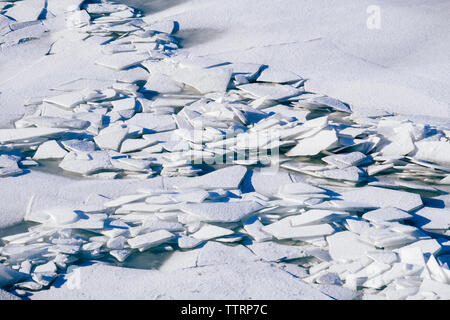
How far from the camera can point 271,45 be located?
546 cm

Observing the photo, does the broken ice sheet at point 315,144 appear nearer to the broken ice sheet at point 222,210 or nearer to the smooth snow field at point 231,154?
the smooth snow field at point 231,154

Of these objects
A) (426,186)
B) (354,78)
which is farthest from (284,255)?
(354,78)

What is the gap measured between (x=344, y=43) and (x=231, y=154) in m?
2.28

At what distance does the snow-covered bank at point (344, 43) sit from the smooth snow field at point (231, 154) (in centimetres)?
2

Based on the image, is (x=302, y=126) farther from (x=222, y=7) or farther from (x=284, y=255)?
(x=222, y=7)

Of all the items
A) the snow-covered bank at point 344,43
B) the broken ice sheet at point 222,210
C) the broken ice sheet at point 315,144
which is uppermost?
the snow-covered bank at point 344,43

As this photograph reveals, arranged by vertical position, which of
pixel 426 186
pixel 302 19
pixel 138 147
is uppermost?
pixel 302 19

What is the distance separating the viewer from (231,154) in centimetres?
366

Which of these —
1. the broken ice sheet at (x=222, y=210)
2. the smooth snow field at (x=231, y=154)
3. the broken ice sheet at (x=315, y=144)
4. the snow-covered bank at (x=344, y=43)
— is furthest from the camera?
the snow-covered bank at (x=344, y=43)

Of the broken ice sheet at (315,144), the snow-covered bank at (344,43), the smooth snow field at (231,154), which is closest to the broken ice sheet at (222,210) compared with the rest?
the smooth snow field at (231,154)

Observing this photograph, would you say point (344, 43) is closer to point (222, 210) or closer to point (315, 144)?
point (315, 144)

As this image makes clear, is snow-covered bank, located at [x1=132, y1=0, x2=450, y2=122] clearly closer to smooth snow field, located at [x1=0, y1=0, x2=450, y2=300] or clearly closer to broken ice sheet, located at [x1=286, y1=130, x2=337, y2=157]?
smooth snow field, located at [x1=0, y1=0, x2=450, y2=300]

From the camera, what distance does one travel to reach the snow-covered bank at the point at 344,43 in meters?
4.57
